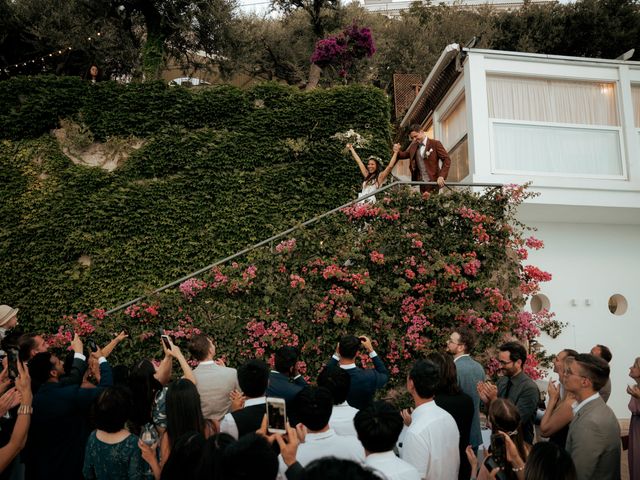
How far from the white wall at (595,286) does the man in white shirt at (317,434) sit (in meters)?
8.22

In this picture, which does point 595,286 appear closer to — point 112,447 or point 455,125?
point 455,125

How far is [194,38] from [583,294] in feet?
46.5

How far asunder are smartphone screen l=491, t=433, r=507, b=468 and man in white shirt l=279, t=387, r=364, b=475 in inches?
38.0

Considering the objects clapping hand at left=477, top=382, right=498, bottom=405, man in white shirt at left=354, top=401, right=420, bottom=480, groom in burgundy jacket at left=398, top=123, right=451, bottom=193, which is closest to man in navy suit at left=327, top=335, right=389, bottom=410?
clapping hand at left=477, top=382, right=498, bottom=405

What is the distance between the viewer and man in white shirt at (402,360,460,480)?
12.2ft

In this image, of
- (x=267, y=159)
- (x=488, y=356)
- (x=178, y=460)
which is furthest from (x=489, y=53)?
(x=178, y=460)

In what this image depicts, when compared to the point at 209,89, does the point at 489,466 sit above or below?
below

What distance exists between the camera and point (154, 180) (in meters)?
11.7

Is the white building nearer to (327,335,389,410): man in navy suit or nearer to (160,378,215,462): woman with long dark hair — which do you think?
(327,335,389,410): man in navy suit

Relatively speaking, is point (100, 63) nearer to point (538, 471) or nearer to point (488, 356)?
point (488, 356)

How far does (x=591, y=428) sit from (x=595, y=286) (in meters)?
7.80

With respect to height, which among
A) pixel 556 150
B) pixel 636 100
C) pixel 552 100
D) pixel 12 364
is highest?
pixel 636 100

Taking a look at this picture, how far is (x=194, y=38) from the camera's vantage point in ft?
57.1

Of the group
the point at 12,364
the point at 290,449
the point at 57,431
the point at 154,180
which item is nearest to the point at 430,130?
the point at 154,180
